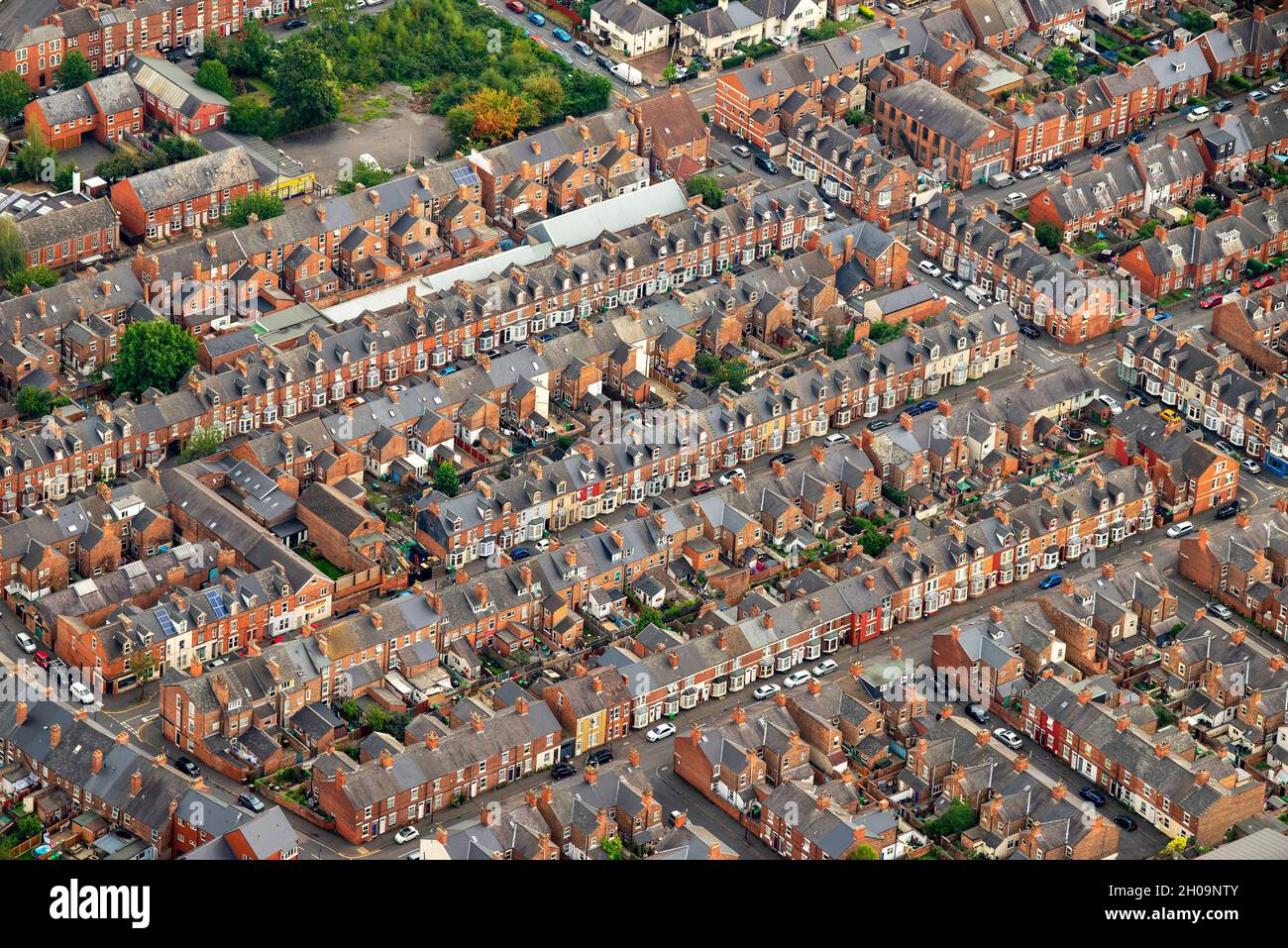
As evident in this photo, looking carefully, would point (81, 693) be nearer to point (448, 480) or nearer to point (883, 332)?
point (448, 480)

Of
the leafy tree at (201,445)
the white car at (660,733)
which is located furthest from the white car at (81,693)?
the white car at (660,733)

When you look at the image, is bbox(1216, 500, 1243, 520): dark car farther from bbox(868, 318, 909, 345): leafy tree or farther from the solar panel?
the solar panel

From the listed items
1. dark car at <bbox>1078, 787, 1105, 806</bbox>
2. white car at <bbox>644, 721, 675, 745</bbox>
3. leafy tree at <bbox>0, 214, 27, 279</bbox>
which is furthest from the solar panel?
dark car at <bbox>1078, 787, 1105, 806</bbox>

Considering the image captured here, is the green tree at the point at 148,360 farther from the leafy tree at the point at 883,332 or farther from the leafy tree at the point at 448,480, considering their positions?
the leafy tree at the point at 883,332

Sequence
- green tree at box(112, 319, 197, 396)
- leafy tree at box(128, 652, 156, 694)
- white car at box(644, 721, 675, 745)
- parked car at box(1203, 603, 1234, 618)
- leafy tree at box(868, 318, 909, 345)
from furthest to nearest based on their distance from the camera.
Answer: leafy tree at box(868, 318, 909, 345)
green tree at box(112, 319, 197, 396)
parked car at box(1203, 603, 1234, 618)
leafy tree at box(128, 652, 156, 694)
white car at box(644, 721, 675, 745)

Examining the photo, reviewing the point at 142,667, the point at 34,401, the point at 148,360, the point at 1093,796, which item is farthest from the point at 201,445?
the point at 1093,796
